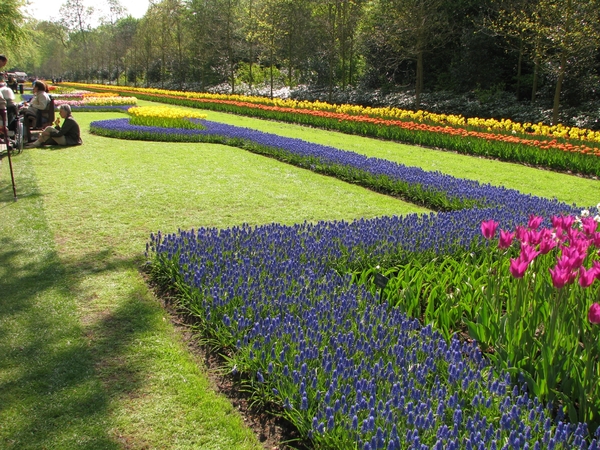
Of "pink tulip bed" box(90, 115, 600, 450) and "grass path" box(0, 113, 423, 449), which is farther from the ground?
"pink tulip bed" box(90, 115, 600, 450)

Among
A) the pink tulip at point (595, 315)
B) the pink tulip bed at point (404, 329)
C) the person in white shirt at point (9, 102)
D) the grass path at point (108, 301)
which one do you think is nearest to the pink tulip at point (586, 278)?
the pink tulip bed at point (404, 329)

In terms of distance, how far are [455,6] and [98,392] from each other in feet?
85.1

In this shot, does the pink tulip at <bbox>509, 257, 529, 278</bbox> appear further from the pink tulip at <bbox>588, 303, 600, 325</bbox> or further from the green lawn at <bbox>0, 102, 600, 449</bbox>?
the green lawn at <bbox>0, 102, 600, 449</bbox>

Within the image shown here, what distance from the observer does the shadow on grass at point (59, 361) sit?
2.54 metres

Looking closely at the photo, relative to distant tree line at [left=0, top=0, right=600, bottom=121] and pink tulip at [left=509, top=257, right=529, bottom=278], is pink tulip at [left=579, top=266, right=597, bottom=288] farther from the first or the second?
distant tree line at [left=0, top=0, right=600, bottom=121]

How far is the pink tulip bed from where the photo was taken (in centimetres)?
223

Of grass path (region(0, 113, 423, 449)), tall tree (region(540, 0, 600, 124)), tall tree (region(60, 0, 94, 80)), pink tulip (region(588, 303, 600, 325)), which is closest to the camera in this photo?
pink tulip (region(588, 303, 600, 325))

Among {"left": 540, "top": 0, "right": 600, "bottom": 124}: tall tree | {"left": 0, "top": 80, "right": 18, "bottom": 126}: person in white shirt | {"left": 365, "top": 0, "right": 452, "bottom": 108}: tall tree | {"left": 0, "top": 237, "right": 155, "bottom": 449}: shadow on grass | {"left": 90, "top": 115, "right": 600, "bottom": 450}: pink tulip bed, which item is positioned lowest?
{"left": 0, "top": 237, "right": 155, "bottom": 449}: shadow on grass

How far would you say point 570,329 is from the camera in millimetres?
2945

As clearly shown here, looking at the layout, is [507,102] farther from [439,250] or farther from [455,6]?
[439,250]

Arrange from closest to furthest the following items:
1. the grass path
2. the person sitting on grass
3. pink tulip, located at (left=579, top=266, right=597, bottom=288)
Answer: pink tulip, located at (left=579, top=266, right=597, bottom=288) → the grass path → the person sitting on grass

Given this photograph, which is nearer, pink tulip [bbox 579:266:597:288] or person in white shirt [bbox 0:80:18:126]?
pink tulip [bbox 579:266:597:288]

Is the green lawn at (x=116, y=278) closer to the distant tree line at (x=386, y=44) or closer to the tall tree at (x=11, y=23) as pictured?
the distant tree line at (x=386, y=44)

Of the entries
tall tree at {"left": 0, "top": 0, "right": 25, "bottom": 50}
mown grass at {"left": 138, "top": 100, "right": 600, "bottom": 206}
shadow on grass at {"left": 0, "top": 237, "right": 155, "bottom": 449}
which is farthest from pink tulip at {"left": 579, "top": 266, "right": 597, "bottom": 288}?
tall tree at {"left": 0, "top": 0, "right": 25, "bottom": 50}
